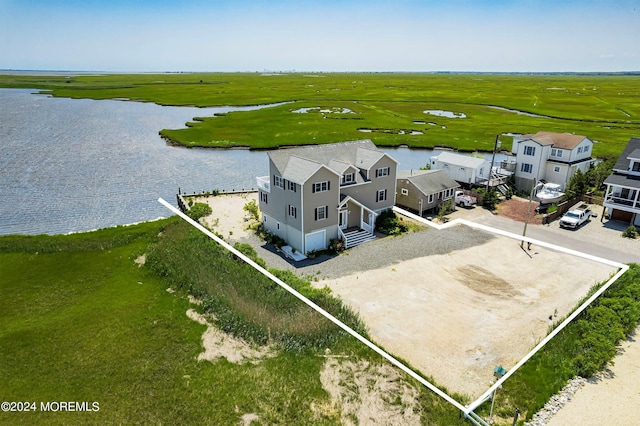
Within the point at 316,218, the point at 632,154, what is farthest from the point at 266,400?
the point at 632,154

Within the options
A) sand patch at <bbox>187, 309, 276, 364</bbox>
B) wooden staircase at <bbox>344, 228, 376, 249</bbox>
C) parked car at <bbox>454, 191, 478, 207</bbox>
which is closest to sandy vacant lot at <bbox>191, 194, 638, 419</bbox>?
wooden staircase at <bbox>344, 228, 376, 249</bbox>

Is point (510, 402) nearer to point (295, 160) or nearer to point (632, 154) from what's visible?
point (295, 160)

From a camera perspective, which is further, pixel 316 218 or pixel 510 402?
pixel 316 218

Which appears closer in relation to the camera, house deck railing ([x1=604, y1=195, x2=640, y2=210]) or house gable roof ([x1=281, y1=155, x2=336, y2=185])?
house gable roof ([x1=281, y1=155, x2=336, y2=185])

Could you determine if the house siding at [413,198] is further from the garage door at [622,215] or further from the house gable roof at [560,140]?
the garage door at [622,215]

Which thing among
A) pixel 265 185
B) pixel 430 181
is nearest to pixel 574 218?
pixel 430 181

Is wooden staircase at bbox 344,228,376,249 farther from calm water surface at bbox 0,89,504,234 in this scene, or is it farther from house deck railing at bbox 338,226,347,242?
calm water surface at bbox 0,89,504,234

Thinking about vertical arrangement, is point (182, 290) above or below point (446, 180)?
below
